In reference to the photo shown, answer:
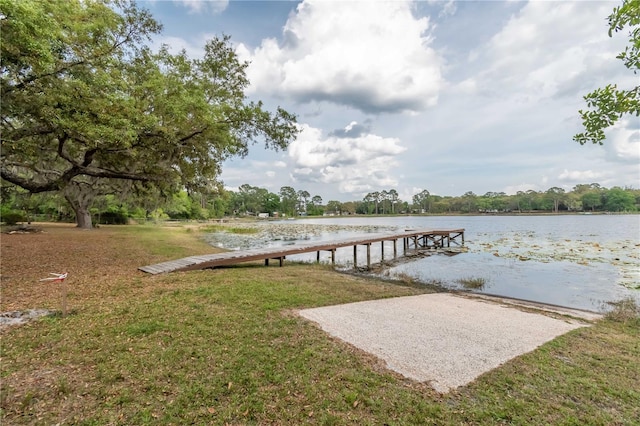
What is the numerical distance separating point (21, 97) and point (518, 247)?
85.0 feet

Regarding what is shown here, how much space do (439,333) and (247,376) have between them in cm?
335

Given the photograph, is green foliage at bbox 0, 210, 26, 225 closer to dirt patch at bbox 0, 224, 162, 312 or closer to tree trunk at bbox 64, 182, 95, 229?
tree trunk at bbox 64, 182, 95, 229

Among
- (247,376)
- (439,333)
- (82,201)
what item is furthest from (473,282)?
(82,201)

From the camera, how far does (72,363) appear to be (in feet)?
11.8

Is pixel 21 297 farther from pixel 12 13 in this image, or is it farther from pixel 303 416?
pixel 303 416

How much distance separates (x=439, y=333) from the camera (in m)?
5.16

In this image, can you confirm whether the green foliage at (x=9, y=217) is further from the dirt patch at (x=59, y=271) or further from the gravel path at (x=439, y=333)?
the gravel path at (x=439, y=333)

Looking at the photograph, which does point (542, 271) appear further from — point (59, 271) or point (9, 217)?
point (9, 217)

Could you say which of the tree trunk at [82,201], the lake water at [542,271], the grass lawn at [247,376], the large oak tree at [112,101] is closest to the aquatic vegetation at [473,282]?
the lake water at [542,271]

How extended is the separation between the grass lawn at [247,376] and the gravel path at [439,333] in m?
0.25

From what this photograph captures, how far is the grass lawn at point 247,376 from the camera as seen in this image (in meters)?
2.82

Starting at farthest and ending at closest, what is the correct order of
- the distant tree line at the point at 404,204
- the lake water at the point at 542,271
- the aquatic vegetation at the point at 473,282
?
1. the distant tree line at the point at 404,204
2. the aquatic vegetation at the point at 473,282
3. the lake water at the point at 542,271

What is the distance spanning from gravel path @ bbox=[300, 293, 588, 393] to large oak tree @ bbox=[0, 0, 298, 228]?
678cm


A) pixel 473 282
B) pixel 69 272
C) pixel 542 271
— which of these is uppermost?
pixel 69 272
